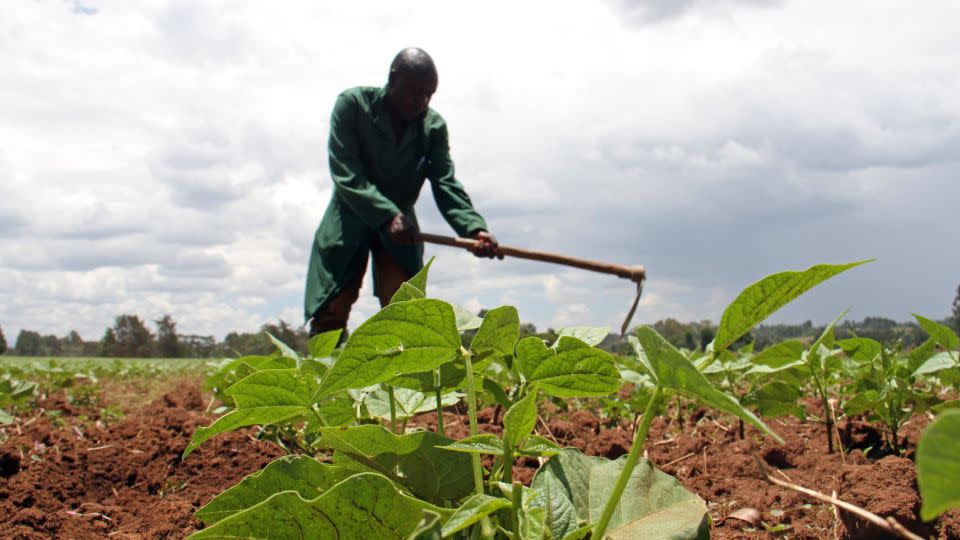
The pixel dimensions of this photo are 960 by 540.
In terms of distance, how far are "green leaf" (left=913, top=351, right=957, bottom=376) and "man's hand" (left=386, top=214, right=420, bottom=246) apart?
12.1 feet

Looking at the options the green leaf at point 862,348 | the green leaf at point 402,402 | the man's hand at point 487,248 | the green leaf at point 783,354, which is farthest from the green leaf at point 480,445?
the man's hand at point 487,248

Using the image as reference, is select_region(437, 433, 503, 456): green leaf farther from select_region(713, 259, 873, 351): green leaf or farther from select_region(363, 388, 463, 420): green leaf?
select_region(363, 388, 463, 420): green leaf

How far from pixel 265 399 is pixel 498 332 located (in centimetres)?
39

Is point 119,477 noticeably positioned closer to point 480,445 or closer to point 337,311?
point 480,445

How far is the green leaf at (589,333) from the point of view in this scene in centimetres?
122

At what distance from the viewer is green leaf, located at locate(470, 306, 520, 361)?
1004mm

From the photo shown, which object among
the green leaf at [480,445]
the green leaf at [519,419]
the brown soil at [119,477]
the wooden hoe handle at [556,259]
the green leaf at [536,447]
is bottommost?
the brown soil at [119,477]

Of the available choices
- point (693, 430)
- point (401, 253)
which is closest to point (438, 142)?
point (401, 253)

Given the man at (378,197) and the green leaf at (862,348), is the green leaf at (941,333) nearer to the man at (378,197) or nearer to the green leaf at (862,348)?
the green leaf at (862,348)

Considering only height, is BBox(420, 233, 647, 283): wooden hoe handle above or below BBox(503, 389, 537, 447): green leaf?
above

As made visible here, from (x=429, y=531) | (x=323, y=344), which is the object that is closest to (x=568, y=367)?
(x=429, y=531)

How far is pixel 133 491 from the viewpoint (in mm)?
2096

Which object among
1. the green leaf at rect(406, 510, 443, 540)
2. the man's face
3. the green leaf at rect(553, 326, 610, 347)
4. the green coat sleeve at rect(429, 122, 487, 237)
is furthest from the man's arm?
the green leaf at rect(406, 510, 443, 540)

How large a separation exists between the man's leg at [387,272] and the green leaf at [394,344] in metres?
4.84
